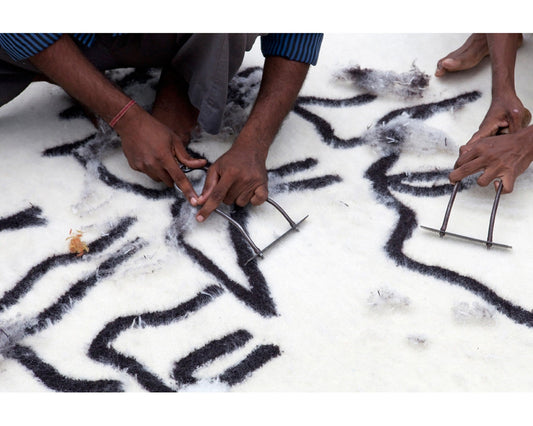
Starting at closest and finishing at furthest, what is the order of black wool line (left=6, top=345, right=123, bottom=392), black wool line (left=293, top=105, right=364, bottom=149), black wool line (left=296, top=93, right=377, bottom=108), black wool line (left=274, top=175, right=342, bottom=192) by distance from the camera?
black wool line (left=6, top=345, right=123, bottom=392) < black wool line (left=274, top=175, right=342, bottom=192) < black wool line (left=293, top=105, right=364, bottom=149) < black wool line (left=296, top=93, right=377, bottom=108)

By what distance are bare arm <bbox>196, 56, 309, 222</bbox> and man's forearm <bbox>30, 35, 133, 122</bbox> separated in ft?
0.83

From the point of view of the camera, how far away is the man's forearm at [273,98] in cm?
135

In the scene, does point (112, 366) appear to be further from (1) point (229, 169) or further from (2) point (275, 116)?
(2) point (275, 116)

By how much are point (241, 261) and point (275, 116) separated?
1.14ft

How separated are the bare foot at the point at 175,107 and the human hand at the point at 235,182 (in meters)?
0.20

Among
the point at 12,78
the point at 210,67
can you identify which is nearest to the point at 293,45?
the point at 210,67

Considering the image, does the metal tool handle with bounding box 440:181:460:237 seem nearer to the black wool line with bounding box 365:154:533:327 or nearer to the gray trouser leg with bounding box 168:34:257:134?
the black wool line with bounding box 365:154:533:327

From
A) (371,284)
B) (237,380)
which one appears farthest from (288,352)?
(371,284)

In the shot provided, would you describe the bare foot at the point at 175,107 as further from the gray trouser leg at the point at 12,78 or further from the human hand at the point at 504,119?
the human hand at the point at 504,119

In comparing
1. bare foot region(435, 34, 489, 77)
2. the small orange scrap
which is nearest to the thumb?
the small orange scrap

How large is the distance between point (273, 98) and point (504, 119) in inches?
21.7

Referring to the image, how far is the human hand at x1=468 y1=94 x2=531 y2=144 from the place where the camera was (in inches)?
55.7

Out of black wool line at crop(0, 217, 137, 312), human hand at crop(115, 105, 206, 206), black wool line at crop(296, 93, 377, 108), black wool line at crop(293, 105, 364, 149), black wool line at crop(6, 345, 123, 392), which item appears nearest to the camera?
black wool line at crop(6, 345, 123, 392)

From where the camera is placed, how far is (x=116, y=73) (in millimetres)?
1640
